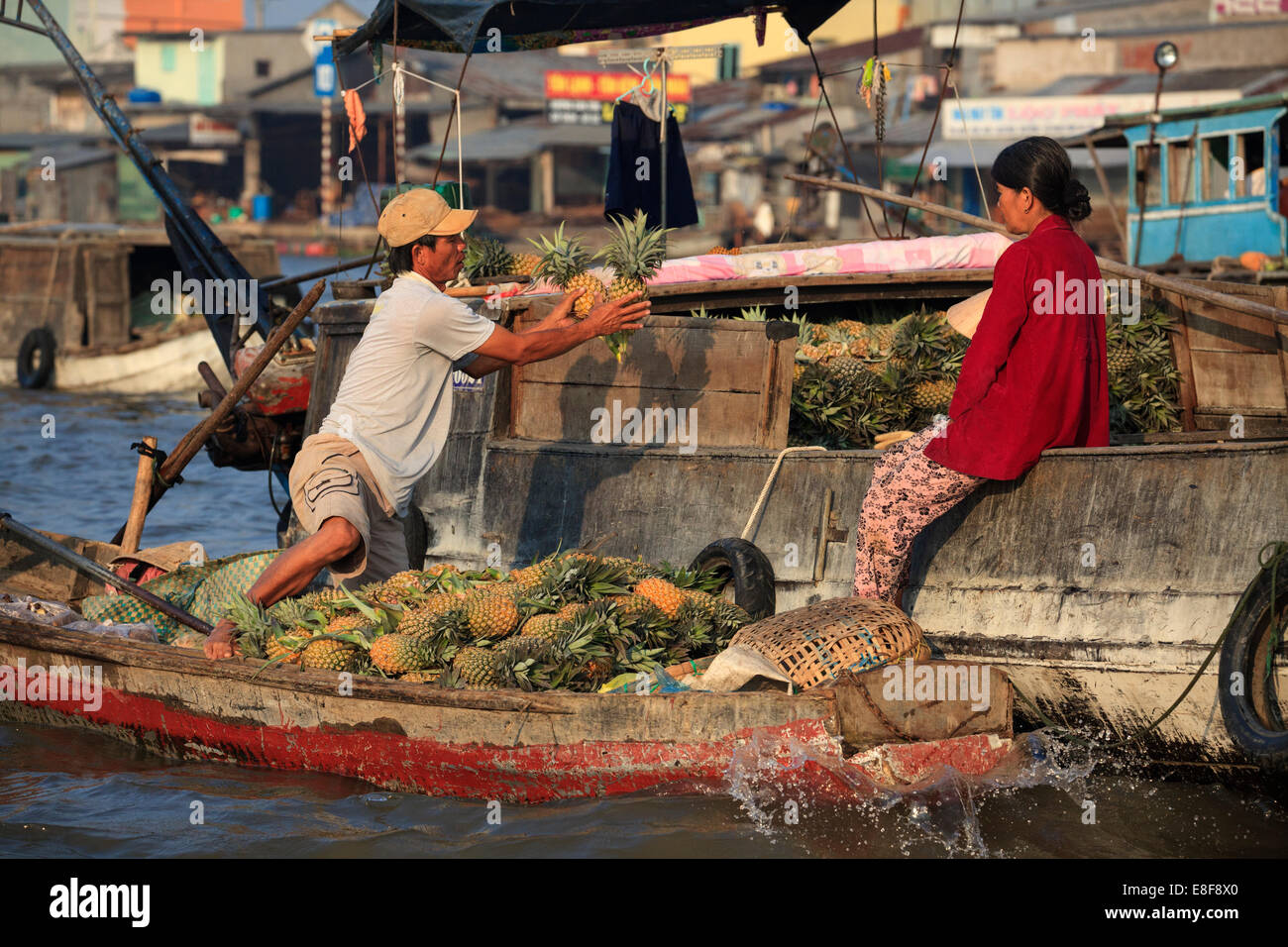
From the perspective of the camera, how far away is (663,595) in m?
5.70

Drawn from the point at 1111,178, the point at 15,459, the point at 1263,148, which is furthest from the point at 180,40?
the point at 1263,148

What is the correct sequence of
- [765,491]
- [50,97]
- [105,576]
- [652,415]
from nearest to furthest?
1. [765,491]
2. [105,576]
3. [652,415]
4. [50,97]

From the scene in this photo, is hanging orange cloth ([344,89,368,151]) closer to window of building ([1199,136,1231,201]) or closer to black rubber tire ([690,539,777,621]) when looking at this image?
black rubber tire ([690,539,777,621])

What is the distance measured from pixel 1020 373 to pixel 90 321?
61.3 ft

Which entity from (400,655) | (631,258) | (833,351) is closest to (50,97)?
(833,351)

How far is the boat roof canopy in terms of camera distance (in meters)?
8.41

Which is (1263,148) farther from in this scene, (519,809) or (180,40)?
(180,40)

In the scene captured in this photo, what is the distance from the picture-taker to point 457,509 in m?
7.49

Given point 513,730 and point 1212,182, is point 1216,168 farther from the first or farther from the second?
point 513,730

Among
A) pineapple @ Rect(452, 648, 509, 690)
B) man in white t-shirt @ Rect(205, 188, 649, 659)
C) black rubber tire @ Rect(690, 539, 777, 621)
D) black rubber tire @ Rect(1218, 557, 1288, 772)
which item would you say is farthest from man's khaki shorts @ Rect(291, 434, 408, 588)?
black rubber tire @ Rect(1218, 557, 1288, 772)

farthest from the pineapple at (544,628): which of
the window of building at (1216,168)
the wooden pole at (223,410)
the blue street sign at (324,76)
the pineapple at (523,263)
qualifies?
the blue street sign at (324,76)

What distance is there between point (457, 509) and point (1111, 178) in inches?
1131

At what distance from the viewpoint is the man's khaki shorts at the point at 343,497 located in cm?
557

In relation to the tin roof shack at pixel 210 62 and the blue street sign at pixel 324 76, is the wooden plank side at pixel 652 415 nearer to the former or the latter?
the blue street sign at pixel 324 76
